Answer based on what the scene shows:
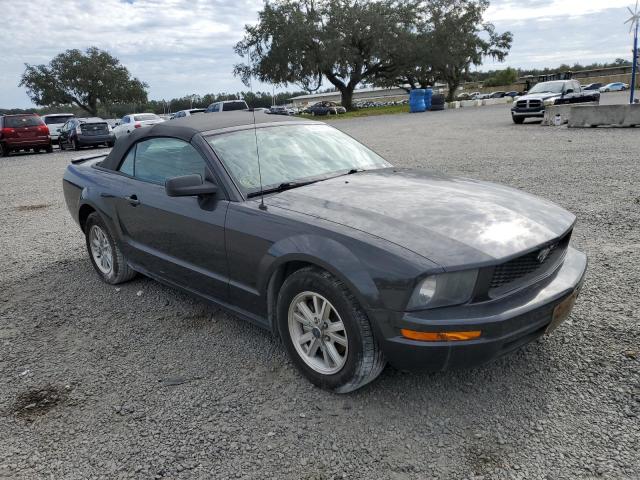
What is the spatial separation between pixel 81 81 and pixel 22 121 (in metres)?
39.7

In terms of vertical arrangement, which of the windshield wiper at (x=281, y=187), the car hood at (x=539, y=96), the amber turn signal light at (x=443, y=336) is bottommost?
the amber turn signal light at (x=443, y=336)

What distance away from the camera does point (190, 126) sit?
382 centimetres

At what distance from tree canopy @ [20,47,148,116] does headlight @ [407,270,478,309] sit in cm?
6086

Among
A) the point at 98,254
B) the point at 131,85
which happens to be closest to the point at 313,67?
the point at 131,85

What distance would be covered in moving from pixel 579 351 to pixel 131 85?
62.3 metres

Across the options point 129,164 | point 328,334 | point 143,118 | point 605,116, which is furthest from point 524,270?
point 143,118

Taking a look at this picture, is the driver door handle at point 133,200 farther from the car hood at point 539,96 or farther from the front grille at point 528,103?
the car hood at point 539,96

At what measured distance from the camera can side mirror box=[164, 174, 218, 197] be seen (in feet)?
10.6

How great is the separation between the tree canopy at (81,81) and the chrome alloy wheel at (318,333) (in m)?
60.2

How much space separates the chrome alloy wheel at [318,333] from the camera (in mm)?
2793

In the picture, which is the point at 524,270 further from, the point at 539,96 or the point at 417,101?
the point at 417,101

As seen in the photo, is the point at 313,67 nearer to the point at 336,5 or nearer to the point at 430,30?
the point at 336,5

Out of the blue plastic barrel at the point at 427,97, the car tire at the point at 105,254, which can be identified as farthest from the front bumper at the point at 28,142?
the blue plastic barrel at the point at 427,97

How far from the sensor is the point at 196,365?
3332 millimetres
